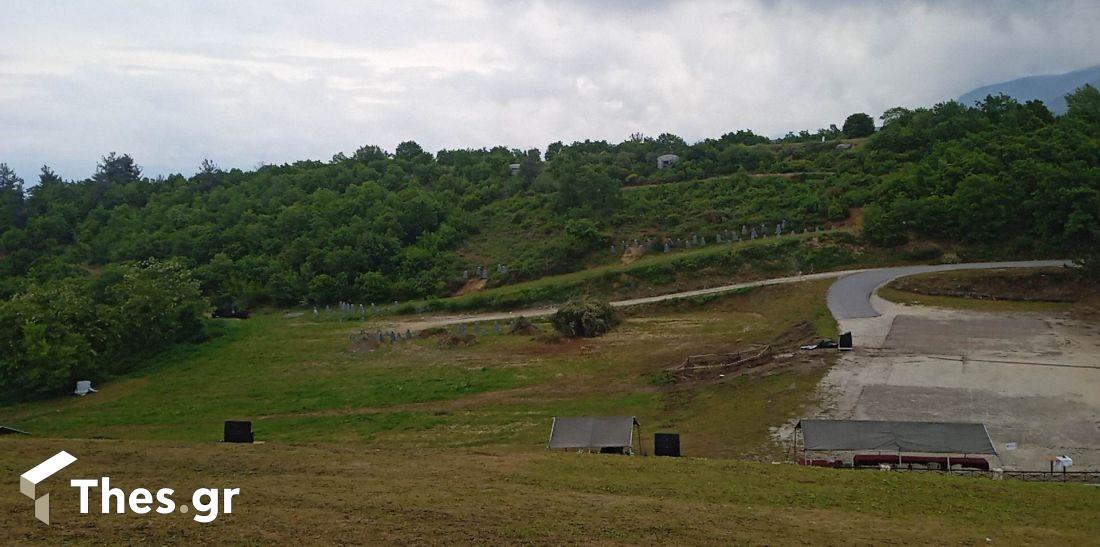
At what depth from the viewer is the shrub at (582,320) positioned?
41.2 meters

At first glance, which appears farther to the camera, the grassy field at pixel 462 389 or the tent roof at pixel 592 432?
the grassy field at pixel 462 389

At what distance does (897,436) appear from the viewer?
70.6ft

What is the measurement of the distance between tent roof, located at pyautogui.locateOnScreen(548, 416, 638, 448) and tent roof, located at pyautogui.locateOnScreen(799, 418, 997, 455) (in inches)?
193

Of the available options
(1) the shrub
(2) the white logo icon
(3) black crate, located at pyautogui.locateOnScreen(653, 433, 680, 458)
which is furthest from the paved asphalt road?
(2) the white logo icon

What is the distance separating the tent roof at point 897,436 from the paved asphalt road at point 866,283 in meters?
16.1

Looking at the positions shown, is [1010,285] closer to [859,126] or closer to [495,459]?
[495,459]

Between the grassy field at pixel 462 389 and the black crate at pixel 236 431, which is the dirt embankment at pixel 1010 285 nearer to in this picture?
the grassy field at pixel 462 389

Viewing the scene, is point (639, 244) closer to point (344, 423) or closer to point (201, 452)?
point (344, 423)

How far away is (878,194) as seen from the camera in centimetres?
5600

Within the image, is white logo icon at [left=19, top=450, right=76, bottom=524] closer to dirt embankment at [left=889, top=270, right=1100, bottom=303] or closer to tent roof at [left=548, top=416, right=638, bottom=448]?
tent roof at [left=548, top=416, right=638, bottom=448]

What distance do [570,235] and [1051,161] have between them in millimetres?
31219

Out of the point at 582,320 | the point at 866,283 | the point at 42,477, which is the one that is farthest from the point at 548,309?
the point at 42,477

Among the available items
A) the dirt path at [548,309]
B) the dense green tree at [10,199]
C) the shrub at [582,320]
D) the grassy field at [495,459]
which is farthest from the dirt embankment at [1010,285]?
the dense green tree at [10,199]

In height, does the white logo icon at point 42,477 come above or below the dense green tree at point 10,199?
below
